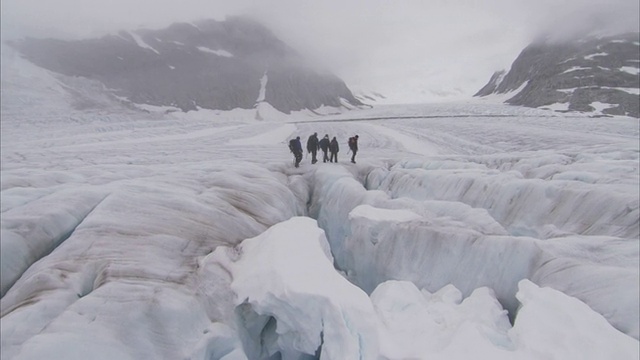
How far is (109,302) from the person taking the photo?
181 inches

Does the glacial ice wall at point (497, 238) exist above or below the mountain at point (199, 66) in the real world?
below

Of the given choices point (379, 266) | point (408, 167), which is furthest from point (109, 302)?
point (408, 167)

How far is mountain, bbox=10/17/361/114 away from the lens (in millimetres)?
58188

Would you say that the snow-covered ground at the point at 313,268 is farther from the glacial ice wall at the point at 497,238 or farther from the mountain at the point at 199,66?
the mountain at the point at 199,66

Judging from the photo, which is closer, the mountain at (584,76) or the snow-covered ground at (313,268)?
the snow-covered ground at (313,268)

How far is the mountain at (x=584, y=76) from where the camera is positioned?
45.8 meters

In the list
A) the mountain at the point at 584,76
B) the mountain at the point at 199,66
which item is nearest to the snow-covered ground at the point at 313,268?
the mountain at the point at 584,76

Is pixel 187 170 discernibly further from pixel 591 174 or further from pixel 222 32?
pixel 222 32

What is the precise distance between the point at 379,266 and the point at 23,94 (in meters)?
46.9

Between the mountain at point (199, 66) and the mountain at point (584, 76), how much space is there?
38.3 metres

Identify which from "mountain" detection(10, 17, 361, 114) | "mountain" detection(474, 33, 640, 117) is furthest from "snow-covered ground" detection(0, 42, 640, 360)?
"mountain" detection(10, 17, 361, 114)

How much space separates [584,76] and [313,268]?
2547 inches

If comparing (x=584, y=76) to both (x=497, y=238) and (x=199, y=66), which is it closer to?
(x=497, y=238)

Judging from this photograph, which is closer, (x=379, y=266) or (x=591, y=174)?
(x=379, y=266)
